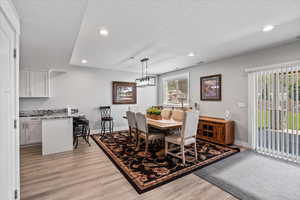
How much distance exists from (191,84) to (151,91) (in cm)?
207

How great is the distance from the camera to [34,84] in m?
4.13

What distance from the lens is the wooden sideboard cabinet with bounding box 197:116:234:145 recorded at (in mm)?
3725

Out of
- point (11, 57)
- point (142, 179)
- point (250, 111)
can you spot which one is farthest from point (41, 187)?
point (250, 111)

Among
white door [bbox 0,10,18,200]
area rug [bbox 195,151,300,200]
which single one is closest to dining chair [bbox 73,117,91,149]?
white door [bbox 0,10,18,200]

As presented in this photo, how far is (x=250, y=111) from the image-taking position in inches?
139

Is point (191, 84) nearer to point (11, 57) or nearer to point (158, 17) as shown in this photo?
point (158, 17)

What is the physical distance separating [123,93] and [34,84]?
2887 mm

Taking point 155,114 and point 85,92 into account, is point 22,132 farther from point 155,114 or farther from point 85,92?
point 155,114

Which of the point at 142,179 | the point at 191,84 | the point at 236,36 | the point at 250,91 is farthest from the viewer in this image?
the point at 191,84

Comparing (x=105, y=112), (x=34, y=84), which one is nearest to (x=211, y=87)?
(x=105, y=112)

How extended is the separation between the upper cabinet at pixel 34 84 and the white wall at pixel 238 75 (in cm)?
507

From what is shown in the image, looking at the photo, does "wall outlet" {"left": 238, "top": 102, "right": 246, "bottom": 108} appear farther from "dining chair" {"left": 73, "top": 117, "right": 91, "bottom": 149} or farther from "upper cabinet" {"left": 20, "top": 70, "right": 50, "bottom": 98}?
"upper cabinet" {"left": 20, "top": 70, "right": 50, "bottom": 98}

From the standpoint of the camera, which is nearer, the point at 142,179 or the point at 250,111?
the point at 142,179

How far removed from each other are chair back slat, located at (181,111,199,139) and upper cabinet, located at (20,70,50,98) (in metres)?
4.19
